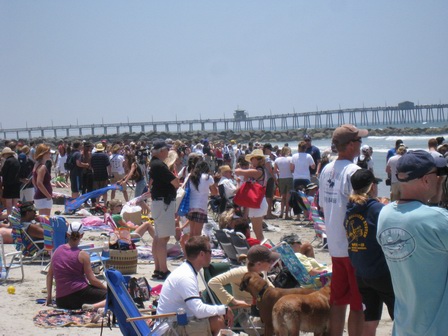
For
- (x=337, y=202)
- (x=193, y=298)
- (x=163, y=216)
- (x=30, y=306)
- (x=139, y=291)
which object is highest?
(x=337, y=202)

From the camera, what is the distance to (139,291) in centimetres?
630

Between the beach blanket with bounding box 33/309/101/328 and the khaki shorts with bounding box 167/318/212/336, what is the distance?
4.75 feet

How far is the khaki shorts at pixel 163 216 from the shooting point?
7.48 metres

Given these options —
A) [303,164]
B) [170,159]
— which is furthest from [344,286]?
[303,164]

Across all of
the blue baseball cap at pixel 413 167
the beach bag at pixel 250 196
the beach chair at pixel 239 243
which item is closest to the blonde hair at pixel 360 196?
the blue baseball cap at pixel 413 167

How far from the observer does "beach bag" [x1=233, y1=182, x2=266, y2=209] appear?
28.2 feet

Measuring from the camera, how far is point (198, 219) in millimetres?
8094

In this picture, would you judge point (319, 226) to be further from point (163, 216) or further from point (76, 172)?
point (76, 172)

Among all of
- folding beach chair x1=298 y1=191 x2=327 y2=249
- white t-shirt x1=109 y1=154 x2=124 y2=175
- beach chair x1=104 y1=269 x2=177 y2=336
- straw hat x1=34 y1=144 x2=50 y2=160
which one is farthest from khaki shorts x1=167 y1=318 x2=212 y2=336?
white t-shirt x1=109 y1=154 x2=124 y2=175

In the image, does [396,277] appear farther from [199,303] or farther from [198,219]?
[198,219]

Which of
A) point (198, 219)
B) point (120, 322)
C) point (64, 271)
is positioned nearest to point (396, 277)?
point (120, 322)

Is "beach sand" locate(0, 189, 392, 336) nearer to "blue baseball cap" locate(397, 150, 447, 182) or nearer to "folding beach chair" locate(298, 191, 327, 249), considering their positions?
"folding beach chair" locate(298, 191, 327, 249)

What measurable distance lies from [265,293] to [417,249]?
2.29 meters

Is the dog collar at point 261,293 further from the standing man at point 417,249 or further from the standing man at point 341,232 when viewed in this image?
the standing man at point 417,249
